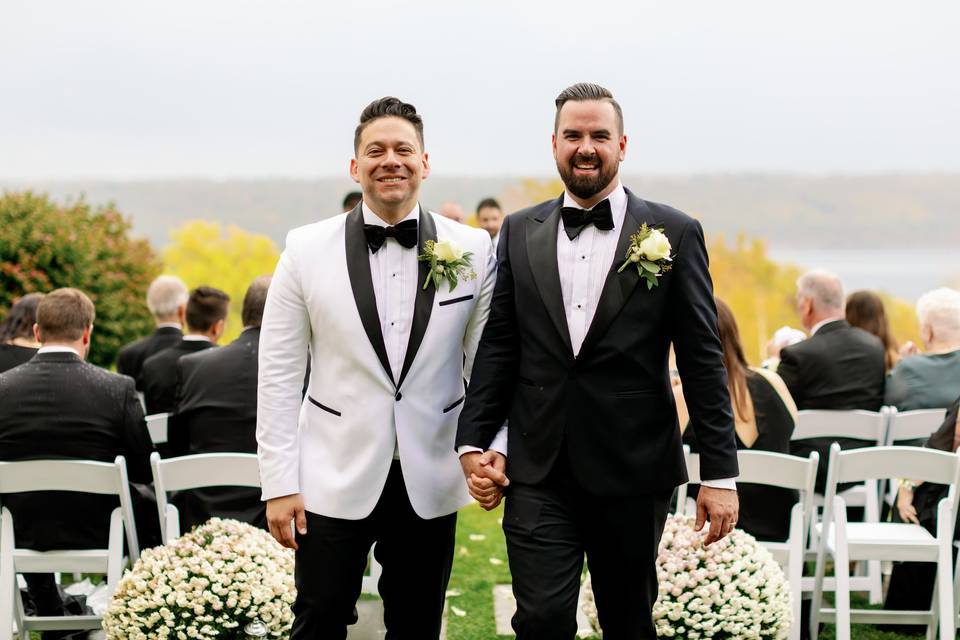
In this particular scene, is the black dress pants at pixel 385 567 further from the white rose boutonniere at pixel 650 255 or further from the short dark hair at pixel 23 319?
the short dark hair at pixel 23 319

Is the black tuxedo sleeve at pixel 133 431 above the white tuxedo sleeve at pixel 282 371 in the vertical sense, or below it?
below

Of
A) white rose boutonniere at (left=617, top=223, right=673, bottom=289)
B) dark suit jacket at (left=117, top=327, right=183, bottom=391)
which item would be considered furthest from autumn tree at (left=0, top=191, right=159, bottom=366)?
white rose boutonniere at (left=617, top=223, right=673, bottom=289)

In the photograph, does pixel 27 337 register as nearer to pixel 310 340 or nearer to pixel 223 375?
pixel 223 375

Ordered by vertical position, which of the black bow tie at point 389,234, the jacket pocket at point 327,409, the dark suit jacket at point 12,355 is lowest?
the dark suit jacket at point 12,355

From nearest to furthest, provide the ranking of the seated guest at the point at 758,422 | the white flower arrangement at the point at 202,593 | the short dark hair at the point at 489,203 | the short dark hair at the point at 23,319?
1. the white flower arrangement at the point at 202,593
2. the seated guest at the point at 758,422
3. the short dark hair at the point at 23,319
4. the short dark hair at the point at 489,203

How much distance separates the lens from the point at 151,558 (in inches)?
143

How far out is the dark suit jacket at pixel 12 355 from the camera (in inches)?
226

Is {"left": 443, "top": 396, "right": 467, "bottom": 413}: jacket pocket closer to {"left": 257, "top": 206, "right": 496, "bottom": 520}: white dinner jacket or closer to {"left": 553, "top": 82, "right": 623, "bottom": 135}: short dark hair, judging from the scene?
{"left": 257, "top": 206, "right": 496, "bottom": 520}: white dinner jacket

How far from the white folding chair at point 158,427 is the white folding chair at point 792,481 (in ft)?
8.68

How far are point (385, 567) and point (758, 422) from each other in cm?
223

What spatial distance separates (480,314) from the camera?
3188 millimetres

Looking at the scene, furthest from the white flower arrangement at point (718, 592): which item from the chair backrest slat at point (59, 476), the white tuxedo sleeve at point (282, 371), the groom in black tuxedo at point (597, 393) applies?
the chair backrest slat at point (59, 476)

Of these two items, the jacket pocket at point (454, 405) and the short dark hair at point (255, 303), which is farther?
the short dark hair at point (255, 303)

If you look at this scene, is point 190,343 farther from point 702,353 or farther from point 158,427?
point 702,353
